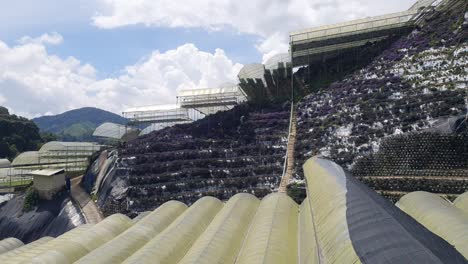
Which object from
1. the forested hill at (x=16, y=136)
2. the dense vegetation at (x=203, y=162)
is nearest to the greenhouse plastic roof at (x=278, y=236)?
the dense vegetation at (x=203, y=162)

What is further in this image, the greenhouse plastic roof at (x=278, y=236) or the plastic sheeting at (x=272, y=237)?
the plastic sheeting at (x=272, y=237)

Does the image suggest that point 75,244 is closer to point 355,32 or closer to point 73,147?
point 355,32

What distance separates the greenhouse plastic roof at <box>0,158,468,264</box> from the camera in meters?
9.13

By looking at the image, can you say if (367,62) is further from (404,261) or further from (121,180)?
(404,261)

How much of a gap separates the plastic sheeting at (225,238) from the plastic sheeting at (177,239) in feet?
1.88

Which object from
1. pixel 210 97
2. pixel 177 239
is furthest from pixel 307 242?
pixel 210 97

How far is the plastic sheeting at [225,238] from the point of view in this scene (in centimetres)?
1538

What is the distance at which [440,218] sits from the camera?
596 inches

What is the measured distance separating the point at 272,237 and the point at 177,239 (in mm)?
4170

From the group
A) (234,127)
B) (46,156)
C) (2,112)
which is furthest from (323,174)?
(2,112)

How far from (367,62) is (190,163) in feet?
83.5

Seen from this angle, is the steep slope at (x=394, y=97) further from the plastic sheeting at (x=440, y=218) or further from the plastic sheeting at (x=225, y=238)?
the plastic sheeting at (x=225, y=238)

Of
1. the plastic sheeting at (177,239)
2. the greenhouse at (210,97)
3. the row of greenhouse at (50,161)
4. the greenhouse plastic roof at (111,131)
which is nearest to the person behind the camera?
the plastic sheeting at (177,239)

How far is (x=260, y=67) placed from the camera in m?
62.1
